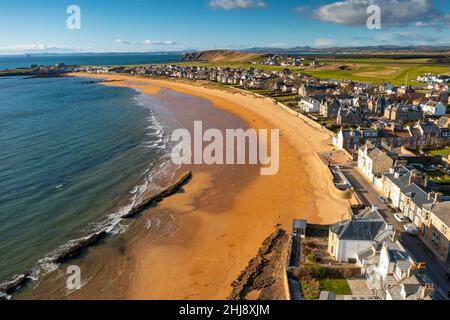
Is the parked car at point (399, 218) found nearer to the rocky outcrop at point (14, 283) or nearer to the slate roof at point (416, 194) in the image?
the slate roof at point (416, 194)

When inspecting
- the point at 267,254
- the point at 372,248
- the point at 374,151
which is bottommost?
the point at 267,254

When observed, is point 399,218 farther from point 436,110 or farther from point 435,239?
point 436,110

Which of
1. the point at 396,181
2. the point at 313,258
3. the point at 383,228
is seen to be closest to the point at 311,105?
the point at 396,181

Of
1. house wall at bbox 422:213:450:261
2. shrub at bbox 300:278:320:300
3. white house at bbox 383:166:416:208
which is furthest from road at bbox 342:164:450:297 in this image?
shrub at bbox 300:278:320:300

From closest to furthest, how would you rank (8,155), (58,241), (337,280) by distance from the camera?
1. (337,280)
2. (58,241)
3. (8,155)

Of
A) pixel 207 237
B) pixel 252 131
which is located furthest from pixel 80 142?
pixel 207 237

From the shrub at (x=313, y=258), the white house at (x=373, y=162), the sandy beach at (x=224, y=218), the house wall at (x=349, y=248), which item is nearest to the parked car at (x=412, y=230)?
the sandy beach at (x=224, y=218)

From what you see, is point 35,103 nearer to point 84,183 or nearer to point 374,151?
point 84,183
